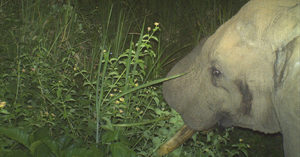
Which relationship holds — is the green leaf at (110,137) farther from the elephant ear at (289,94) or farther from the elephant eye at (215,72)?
the elephant ear at (289,94)

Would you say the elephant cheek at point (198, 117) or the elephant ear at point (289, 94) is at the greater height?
the elephant ear at point (289, 94)

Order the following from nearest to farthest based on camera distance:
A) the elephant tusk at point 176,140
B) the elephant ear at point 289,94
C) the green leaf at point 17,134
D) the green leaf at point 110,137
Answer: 1. the elephant ear at point 289,94
2. the green leaf at point 17,134
3. the green leaf at point 110,137
4. the elephant tusk at point 176,140

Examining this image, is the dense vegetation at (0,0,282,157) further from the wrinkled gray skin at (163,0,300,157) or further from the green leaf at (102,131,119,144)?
the wrinkled gray skin at (163,0,300,157)

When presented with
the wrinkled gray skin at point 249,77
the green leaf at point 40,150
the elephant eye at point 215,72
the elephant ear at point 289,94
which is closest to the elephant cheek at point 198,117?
the wrinkled gray skin at point 249,77

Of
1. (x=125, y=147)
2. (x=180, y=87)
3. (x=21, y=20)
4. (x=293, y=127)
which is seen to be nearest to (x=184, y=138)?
(x=180, y=87)

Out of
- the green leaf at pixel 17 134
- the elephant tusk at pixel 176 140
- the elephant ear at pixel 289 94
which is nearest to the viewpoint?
the elephant ear at pixel 289 94

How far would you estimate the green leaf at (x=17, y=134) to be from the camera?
2139 millimetres

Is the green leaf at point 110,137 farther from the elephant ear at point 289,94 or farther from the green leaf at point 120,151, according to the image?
the elephant ear at point 289,94

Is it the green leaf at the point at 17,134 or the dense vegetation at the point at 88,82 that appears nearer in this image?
the green leaf at the point at 17,134

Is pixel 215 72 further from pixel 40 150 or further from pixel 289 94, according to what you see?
pixel 40 150

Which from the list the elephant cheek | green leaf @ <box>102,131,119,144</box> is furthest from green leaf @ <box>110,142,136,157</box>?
the elephant cheek

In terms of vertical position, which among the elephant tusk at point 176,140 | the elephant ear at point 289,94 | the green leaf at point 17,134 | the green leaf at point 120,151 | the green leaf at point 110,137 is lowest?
the elephant tusk at point 176,140

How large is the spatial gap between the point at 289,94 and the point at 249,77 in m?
0.40

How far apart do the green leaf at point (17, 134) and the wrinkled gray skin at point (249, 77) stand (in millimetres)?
1160
